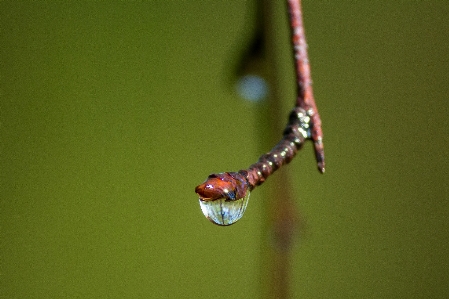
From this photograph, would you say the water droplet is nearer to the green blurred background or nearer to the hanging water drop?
the hanging water drop

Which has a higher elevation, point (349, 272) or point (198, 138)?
point (198, 138)

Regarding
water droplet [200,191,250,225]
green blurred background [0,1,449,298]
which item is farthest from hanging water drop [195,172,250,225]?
green blurred background [0,1,449,298]

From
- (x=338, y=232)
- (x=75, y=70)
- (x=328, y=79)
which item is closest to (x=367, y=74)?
(x=328, y=79)

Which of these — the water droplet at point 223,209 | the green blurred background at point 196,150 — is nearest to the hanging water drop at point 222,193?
the water droplet at point 223,209

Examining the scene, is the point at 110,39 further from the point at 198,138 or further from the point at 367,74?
the point at 367,74

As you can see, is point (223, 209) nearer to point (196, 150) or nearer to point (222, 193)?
point (222, 193)

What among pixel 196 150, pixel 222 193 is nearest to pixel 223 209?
pixel 222 193

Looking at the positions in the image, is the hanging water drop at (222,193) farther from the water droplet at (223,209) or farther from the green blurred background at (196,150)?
the green blurred background at (196,150)
